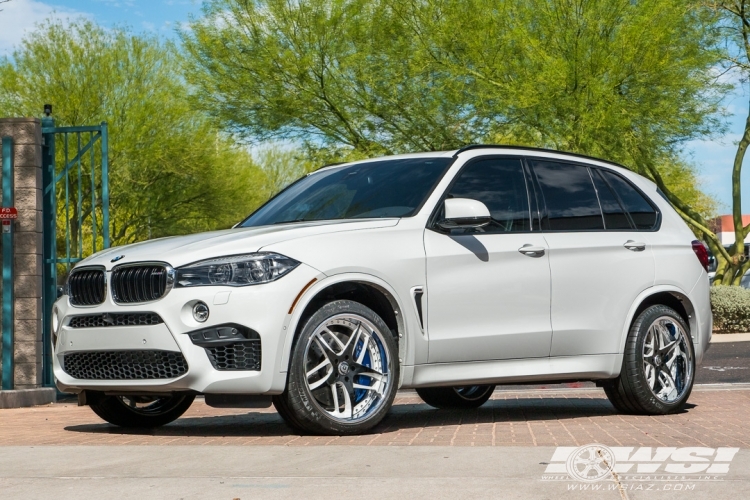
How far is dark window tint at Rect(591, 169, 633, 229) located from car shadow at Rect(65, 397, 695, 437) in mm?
1415

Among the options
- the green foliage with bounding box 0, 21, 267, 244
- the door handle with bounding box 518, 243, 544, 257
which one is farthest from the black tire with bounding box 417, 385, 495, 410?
the green foliage with bounding box 0, 21, 267, 244

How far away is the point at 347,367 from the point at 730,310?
74.4 feet

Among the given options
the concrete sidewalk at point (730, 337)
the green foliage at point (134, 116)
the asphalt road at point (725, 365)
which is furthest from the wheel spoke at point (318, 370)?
the green foliage at point (134, 116)

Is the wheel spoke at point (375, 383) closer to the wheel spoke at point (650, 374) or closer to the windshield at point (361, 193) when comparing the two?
the windshield at point (361, 193)

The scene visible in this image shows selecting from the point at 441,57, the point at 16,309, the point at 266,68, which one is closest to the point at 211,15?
the point at 266,68

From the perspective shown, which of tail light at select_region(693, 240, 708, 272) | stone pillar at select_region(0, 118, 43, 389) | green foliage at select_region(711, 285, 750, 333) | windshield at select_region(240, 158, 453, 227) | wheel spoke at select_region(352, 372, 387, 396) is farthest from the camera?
green foliage at select_region(711, 285, 750, 333)

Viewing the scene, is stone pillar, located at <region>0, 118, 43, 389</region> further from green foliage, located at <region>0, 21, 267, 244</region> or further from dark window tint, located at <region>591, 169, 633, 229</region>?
green foliage, located at <region>0, 21, 267, 244</region>

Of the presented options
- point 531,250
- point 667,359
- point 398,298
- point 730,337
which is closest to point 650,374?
point 667,359

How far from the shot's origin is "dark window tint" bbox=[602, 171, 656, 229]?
970 centimetres

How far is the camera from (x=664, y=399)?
928cm

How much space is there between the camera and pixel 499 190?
8.78m

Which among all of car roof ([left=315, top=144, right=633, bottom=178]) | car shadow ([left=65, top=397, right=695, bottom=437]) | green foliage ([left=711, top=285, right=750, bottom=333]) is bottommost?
green foliage ([left=711, top=285, right=750, bottom=333])

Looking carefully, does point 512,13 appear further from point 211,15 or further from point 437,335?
point 437,335

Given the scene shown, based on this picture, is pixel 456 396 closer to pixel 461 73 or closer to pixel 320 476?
pixel 320 476
